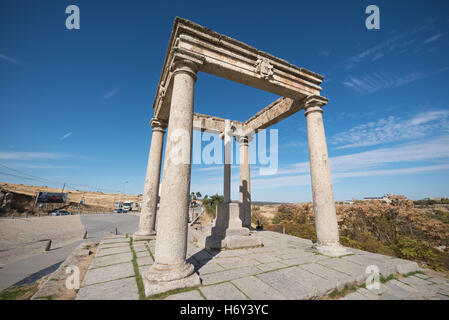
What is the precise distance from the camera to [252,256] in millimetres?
5055

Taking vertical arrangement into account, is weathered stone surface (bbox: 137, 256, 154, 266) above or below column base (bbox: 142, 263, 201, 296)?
below

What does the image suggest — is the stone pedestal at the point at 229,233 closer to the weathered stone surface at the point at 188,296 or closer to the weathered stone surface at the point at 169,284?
the weathered stone surface at the point at 169,284

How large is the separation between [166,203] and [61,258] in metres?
7.40

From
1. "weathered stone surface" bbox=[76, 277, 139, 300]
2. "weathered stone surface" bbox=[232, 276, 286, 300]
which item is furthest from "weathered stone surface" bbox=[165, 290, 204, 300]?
"weathered stone surface" bbox=[232, 276, 286, 300]

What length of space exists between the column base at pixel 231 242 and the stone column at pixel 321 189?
2.06 meters

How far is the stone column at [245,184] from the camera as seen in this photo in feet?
30.9

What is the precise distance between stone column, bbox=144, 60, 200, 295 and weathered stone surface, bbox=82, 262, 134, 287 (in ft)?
2.73

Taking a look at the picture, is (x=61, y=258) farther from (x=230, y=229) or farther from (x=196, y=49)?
(x=196, y=49)

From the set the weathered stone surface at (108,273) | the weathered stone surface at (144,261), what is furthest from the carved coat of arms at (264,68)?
the weathered stone surface at (108,273)

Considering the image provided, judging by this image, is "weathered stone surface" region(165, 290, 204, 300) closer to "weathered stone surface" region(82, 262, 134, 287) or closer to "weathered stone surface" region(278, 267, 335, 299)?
"weathered stone surface" region(82, 262, 134, 287)

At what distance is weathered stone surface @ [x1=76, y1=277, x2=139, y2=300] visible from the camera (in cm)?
278

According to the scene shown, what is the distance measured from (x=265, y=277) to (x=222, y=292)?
3.48 ft
